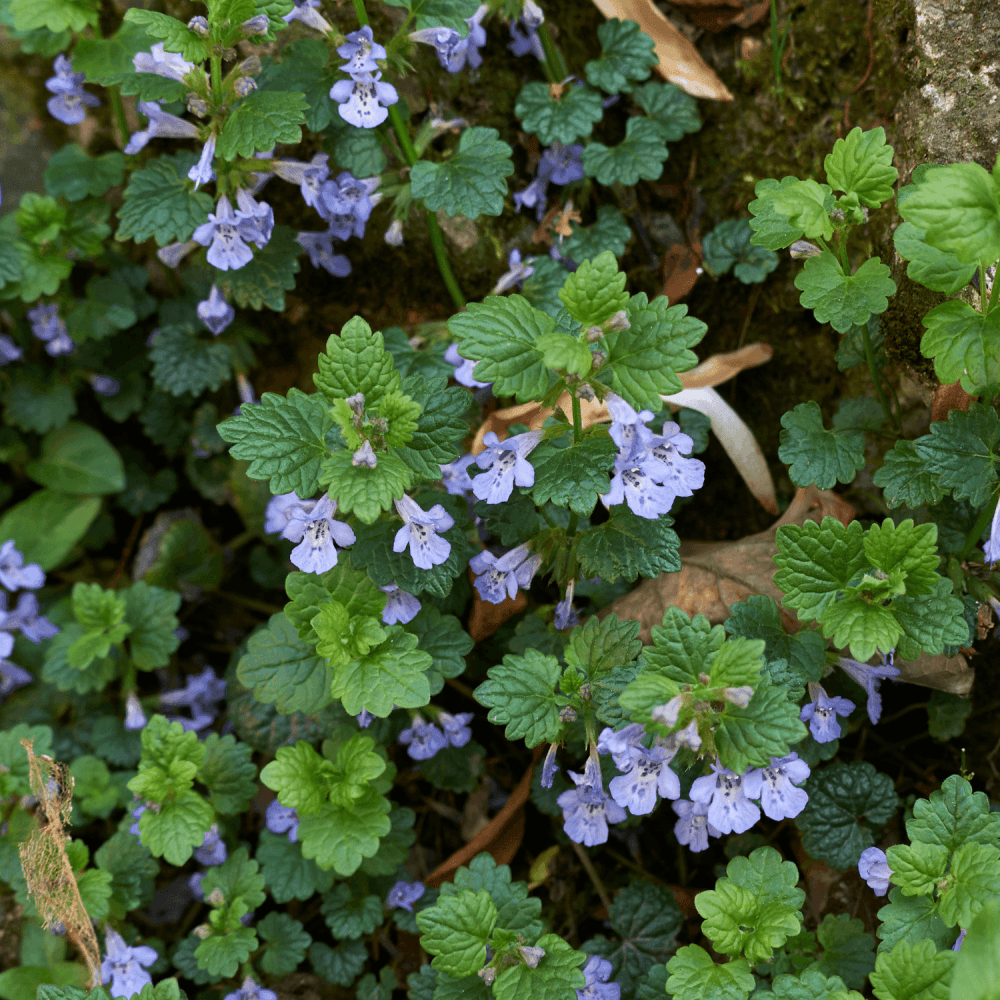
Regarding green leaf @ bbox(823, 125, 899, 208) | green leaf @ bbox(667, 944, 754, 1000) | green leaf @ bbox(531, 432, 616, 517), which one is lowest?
green leaf @ bbox(667, 944, 754, 1000)

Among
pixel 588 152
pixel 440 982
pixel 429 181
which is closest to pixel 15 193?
pixel 429 181

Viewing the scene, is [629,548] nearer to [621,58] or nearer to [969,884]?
[969,884]

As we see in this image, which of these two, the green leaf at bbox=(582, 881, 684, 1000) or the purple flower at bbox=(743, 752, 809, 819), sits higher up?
the purple flower at bbox=(743, 752, 809, 819)

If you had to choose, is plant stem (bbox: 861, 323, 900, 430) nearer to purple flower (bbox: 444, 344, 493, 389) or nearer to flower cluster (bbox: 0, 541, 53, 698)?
purple flower (bbox: 444, 344, 493, 389)

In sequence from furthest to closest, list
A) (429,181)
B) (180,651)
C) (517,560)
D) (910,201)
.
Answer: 1. (180,651)
2. (429,181)
3. (517,560)
4. (910,201)

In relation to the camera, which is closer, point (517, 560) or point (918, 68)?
point (517, 560)

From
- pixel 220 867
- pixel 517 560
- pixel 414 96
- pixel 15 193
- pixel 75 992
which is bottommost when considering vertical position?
pixel 220 867

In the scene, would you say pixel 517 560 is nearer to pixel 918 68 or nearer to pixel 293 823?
pixel 293 823

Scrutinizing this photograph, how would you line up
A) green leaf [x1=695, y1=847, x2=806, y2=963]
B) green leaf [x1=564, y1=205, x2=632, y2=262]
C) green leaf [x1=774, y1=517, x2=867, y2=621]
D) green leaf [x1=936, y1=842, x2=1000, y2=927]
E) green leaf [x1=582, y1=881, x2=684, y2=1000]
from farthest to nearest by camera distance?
green leaf [x1=564, y1=205, x2=632, y2=262], green leaf [x1=582, y1=881, x2=684, y2=1000], green leaf [x1=774, y1=517, x2=867, y2=621], green leaf [x1=695, y1=847, x2=806, y2=963], green leaf [x1=936, y1=842, x2=1000, y2=927]

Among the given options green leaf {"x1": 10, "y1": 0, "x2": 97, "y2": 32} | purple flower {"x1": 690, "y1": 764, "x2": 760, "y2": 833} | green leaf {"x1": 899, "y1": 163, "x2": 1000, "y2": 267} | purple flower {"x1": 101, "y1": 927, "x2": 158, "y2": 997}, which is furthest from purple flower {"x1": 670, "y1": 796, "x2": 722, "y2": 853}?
green leaf {"x1": 10, "y1": 0, "x2": 97, "y2": 32}
